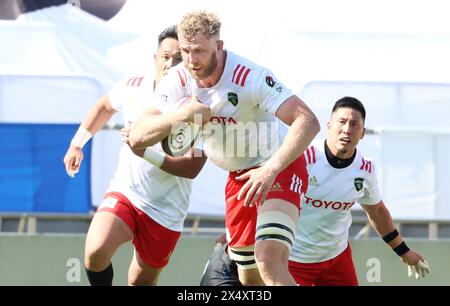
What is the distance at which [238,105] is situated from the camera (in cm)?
643

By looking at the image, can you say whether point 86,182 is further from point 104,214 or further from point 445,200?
point 445,200

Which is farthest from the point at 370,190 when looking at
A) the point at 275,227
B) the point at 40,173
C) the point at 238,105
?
the point at 40,173

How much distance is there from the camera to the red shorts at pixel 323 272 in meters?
7.73

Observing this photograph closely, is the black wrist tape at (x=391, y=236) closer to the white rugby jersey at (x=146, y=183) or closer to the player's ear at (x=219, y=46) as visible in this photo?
the white rugby jersey at (x=146, y=183)

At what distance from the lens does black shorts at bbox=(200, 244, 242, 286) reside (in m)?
7.23

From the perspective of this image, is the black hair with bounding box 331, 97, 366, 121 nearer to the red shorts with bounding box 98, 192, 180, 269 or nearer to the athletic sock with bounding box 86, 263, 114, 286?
the red shorts with bounding box 98, 192, 180, 269

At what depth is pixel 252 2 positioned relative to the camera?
10.1 m

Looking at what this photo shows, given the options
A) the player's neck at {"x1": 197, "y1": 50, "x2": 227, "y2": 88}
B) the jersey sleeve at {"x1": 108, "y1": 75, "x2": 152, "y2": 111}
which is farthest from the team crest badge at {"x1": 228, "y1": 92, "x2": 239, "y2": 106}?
the jersey sleeve at {"x1": 108, "y1": 75, "x2": 152, "y2": 111}

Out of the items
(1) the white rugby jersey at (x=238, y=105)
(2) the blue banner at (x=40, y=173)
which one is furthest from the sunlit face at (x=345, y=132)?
(2) the blue banner at (x=40, y=173)

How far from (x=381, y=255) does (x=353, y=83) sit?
1.66 meters

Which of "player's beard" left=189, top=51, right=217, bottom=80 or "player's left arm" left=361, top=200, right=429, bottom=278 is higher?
"player's beard" left=189, top=51, right=217, bottom=80

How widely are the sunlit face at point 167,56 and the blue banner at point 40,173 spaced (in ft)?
8.38

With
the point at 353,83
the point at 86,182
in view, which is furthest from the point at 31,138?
the point at 353,83

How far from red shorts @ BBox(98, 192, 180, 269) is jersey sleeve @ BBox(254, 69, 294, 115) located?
157 cm
